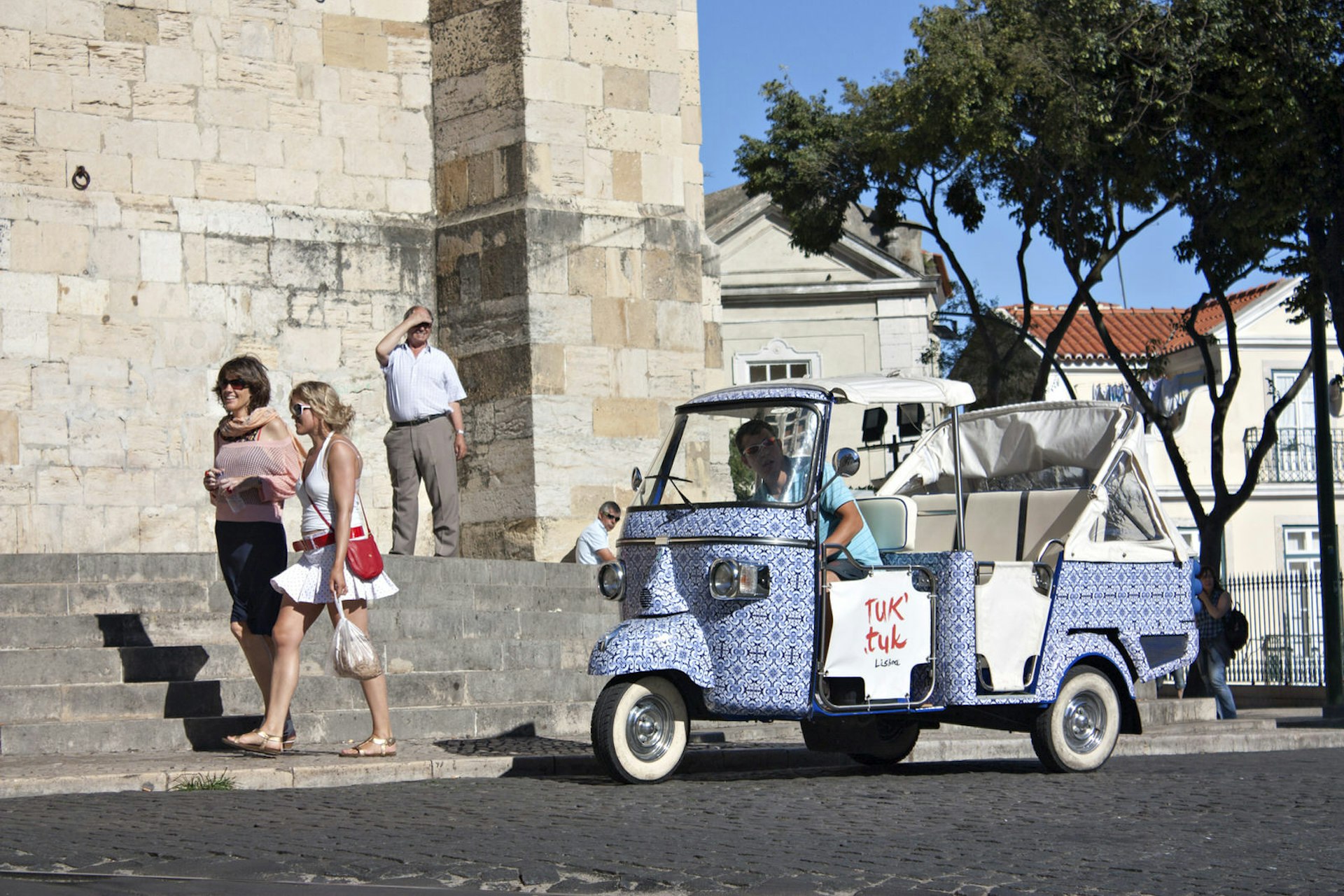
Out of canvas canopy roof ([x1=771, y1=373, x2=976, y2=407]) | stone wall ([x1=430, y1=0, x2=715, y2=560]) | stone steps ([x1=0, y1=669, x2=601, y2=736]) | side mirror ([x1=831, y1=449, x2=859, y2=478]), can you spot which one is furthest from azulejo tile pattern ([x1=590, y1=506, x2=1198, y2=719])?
stone wall ([x1=430, y1=0, x2=715, y2=560])

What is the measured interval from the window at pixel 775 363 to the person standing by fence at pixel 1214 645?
25.2 meters

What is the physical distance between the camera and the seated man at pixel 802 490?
8.77 metres

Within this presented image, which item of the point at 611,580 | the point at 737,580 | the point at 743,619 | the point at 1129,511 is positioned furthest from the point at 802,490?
the point at 1129,511

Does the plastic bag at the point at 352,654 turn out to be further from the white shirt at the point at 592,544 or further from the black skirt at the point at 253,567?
the white shirt at the point at 592,544

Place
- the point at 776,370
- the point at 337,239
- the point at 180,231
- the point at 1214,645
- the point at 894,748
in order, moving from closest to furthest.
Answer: the point at 894,748 → the point at 180,231 → the point at 337,239 → the point at 1214,645 → the point at 776,370

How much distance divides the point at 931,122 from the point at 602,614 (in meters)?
11.1

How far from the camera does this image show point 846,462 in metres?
8.53

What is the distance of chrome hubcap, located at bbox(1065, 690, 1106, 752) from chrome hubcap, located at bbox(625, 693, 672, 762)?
2.32 m

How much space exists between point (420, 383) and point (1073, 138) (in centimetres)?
996

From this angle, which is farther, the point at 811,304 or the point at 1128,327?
the point at 1128,327

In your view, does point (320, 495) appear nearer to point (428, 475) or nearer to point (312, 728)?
point (312, 728)

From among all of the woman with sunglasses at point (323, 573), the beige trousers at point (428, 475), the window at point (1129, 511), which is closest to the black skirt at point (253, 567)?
the woman with sunglasses at point (323, 573)

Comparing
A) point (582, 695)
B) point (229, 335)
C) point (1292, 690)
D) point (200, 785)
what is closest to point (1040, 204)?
point (1292, 690)

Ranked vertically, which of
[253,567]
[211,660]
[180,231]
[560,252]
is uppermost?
[180,231]
